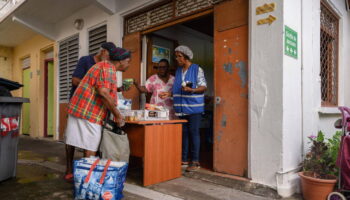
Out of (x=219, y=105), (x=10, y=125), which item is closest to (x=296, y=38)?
(x=219, y=105)

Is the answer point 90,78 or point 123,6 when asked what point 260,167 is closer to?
point 90,78

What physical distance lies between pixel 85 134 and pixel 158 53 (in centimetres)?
270

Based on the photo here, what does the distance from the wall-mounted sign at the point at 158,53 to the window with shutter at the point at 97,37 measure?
1.33 meters

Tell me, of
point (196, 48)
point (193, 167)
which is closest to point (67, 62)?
point (196, 48)

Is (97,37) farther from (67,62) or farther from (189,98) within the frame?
(189,98)

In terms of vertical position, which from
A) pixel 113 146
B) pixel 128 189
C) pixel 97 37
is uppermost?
pixel 97 37

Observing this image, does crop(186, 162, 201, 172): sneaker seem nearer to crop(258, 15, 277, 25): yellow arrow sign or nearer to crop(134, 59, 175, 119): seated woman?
crop(134, 59, 175, 119): seated woman

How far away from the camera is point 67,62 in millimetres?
6727

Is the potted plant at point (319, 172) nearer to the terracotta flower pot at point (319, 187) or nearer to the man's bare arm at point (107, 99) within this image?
the terracotta flower pot at point (319, 187)

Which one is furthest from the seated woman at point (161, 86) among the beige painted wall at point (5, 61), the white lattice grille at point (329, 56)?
the beige painted wall at point (5, 61)

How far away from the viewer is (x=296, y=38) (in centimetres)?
310

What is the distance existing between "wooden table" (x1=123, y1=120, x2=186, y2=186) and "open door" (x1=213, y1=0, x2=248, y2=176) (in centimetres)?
57

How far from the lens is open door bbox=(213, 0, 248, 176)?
125 inches

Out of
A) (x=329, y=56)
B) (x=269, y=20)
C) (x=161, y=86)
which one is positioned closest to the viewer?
(x=269, y=20)
